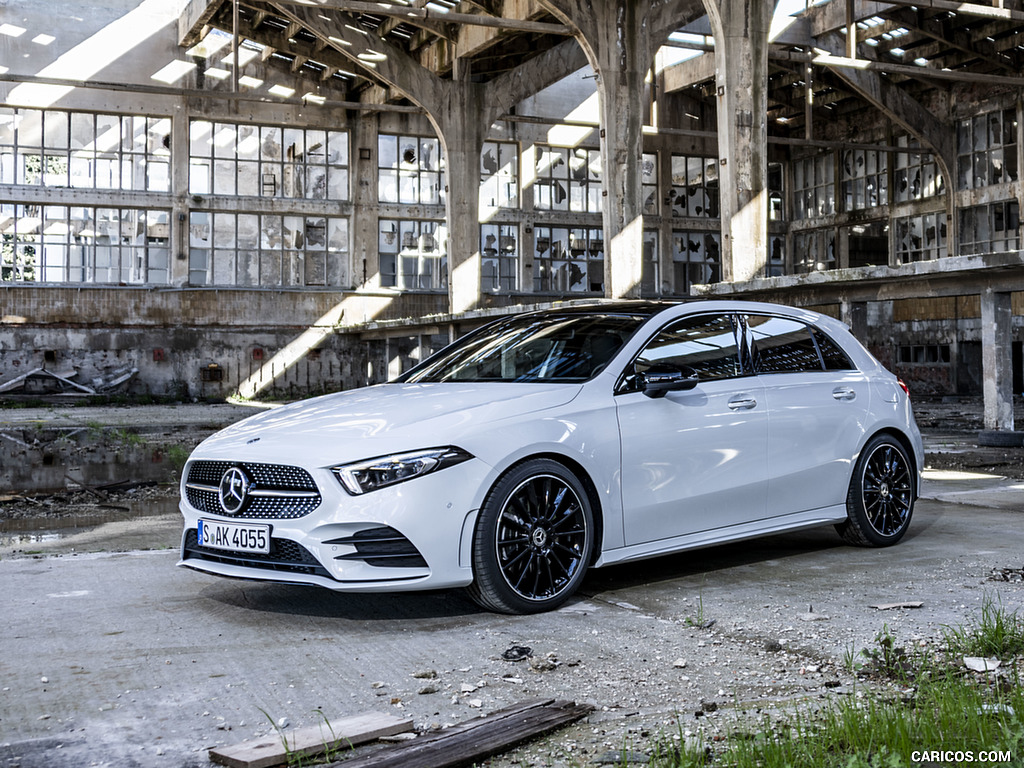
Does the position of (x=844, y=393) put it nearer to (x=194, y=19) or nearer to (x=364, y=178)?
(x=194, y=19)

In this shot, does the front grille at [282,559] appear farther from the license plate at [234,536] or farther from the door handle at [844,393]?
the door handle at [844,393]

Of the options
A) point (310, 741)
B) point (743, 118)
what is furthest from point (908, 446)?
point (743, 118)

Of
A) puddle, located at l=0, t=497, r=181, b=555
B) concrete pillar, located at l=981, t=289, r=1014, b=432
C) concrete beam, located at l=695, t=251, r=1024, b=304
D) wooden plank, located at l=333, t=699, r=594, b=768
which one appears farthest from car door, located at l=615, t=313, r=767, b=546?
concrete pillar, located at l=981, t=289, r=1014, b=432

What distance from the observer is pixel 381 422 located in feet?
16.4

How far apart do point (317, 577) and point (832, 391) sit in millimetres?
3480

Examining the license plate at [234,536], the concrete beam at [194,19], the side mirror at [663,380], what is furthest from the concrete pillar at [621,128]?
the license plate at [234,536]

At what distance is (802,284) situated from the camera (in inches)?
702

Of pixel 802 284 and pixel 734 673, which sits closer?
pixel 734 673

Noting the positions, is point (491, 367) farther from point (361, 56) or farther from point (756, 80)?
point (361, 56)

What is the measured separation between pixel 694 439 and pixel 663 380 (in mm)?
Result: 389

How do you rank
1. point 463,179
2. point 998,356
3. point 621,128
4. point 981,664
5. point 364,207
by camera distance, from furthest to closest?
point 364,207
point 463,179
point 621,128
point 998,356
point 981,664

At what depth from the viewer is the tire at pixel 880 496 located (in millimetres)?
6629

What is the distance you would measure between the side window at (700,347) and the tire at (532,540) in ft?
3.16

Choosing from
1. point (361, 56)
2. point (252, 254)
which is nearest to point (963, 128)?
point (361, 56)
